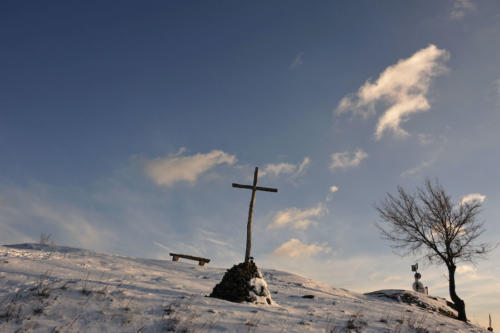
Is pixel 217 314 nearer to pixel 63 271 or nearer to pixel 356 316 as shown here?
pixel 356 316

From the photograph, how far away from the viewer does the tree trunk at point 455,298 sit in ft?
62.9

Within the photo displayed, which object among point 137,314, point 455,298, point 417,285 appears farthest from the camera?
point 417,285

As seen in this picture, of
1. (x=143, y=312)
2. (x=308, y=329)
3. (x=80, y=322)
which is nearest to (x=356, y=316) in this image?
(x=308, y=329)

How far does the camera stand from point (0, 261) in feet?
41.4

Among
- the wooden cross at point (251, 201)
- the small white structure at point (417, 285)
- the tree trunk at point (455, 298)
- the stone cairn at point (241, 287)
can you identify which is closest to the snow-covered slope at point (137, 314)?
the stone cairn at point (241, 287)

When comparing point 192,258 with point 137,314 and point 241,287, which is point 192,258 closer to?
point 241,287

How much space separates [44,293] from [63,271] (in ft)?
16.1

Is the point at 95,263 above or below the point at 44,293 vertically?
above

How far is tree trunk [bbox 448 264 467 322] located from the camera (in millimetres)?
19180

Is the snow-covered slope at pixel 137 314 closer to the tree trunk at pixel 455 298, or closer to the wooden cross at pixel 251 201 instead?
the wooden cross at pixel 251 201

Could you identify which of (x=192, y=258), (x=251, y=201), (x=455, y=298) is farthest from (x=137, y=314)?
(x=455, y=298)

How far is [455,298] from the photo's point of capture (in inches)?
764

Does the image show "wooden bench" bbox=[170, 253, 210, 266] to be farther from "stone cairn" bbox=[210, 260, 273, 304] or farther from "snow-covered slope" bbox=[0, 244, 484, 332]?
"stone cairn" bbox=[210, 260, 273, 304]

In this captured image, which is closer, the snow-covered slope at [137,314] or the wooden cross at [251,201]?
the snow-covered slope at [137,314]
